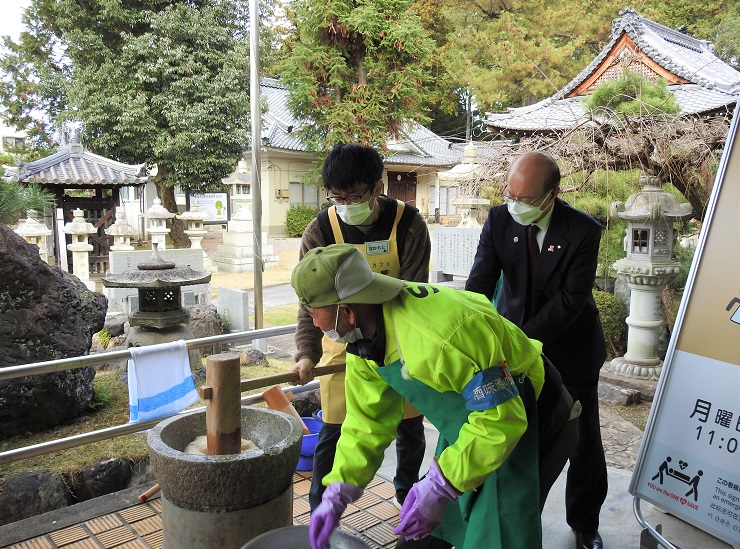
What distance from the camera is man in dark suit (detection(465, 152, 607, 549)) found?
265cm

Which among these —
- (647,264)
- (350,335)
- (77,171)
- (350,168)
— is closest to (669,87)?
(647,264)

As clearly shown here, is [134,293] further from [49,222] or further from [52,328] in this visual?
[52,328]

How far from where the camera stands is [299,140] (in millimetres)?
25047

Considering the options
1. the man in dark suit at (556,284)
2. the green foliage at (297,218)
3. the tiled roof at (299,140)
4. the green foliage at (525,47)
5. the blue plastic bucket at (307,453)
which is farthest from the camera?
the green foliage at (297,218)

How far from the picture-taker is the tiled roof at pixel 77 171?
15195mm

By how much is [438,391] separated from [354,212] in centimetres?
116

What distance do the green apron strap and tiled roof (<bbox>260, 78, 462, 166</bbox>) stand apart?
762 inches

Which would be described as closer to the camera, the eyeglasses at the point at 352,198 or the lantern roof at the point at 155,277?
the eyeglasses at the point at 352,198

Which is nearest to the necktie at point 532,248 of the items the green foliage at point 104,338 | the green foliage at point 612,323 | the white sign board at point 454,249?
the green foliage at point 612,323

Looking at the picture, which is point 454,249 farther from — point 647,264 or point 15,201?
point 15,201

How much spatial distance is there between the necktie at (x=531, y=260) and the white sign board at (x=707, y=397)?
99 cm

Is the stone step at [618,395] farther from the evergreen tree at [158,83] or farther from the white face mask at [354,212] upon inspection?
the evergreen tree at [158,83]

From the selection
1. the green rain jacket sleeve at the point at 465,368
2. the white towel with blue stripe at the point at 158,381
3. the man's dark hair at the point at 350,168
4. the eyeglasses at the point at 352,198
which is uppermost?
the man's dark hair at the point at 350,168

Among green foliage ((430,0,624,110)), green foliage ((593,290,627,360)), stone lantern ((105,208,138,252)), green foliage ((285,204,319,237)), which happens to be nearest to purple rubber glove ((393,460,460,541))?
green foliage ((593,290,627,360))
